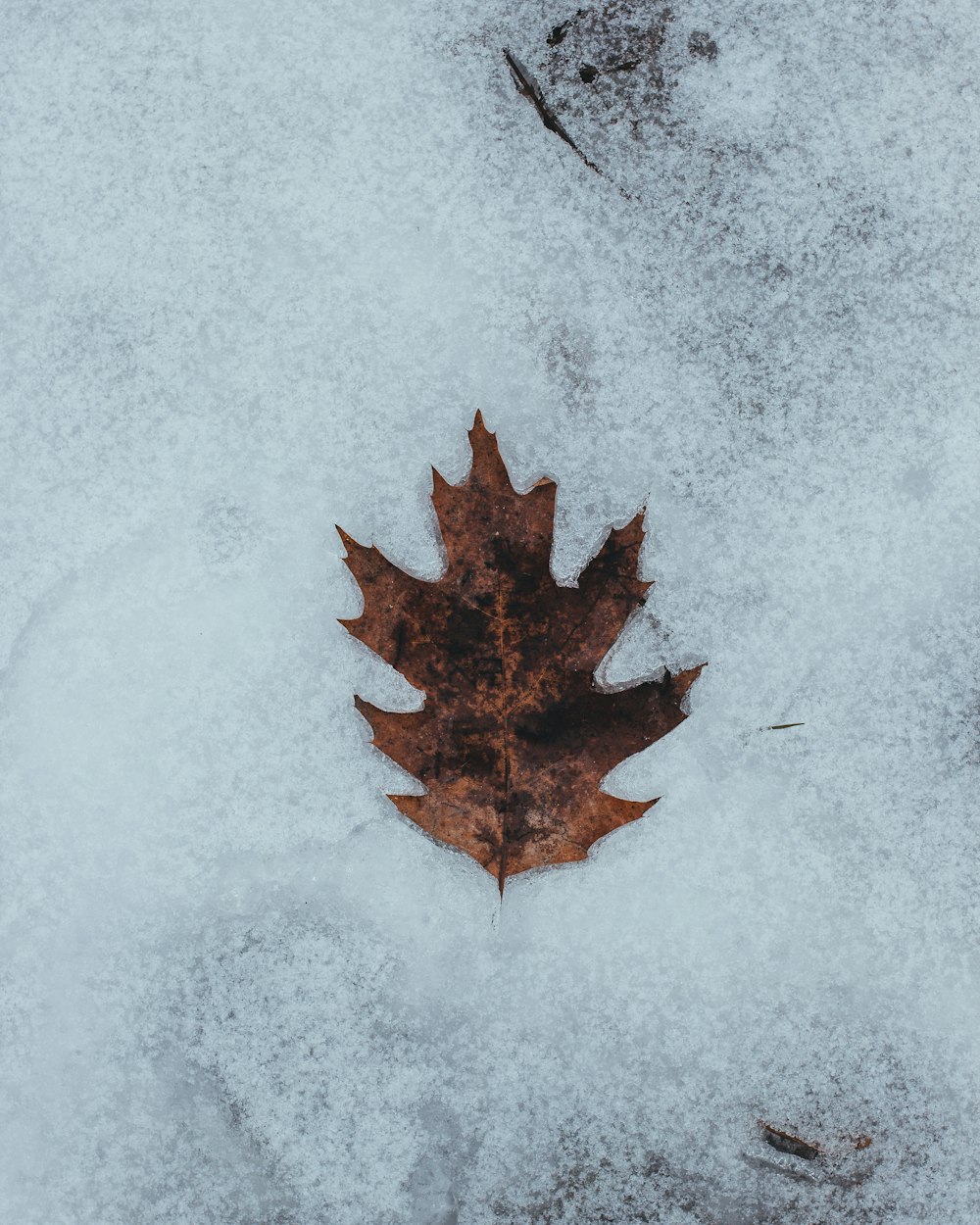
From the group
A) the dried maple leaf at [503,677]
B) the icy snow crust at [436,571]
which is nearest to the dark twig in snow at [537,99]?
the icy snow crust at [436,571]

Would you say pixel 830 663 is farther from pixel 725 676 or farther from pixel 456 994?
pixel 456 994

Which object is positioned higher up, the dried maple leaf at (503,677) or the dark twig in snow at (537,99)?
the dark twig in snow at (537,99)

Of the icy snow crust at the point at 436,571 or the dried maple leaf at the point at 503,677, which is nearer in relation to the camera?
the dried maple leaf at the point at 503,677

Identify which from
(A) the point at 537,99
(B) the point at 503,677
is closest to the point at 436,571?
(B) the point at 503,677

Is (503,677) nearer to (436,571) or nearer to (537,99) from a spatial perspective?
(436,571)

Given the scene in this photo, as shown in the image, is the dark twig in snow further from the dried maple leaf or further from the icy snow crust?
the dried maple leaf

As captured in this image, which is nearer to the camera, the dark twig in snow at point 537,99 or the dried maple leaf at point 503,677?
the dried maple leaf at point 503,677

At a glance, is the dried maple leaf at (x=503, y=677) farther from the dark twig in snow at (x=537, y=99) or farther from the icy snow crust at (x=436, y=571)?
the dark twig in snow at (x=537, y=99)
